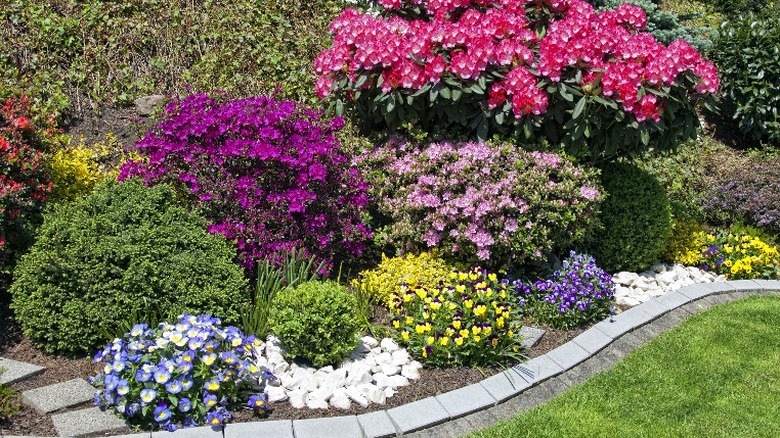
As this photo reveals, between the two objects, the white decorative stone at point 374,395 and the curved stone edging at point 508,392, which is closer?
the curved stone edging at point 508,392

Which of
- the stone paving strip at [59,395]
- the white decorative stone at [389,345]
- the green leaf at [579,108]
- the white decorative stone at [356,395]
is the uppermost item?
the green leaf at [579,108]

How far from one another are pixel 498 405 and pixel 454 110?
233 cm

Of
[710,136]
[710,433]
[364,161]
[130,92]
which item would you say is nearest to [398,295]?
[364,161]

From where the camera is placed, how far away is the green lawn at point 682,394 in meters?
4.10

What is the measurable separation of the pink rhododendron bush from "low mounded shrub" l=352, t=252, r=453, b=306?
40.0 inches

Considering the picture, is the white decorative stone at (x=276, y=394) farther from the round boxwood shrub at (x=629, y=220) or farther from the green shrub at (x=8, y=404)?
the round boxwood shrub at (x=629, y=220)

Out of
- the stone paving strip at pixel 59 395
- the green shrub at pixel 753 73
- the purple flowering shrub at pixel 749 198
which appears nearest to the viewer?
the stone paving strip at pixel 59 395

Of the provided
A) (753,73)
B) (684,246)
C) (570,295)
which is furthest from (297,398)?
(753,73)

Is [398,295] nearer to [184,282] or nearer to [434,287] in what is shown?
[434,287]

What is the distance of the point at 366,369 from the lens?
4461 mm

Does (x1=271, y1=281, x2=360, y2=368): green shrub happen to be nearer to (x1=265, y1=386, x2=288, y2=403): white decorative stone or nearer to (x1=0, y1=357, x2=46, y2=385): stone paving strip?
(x1=265, y1=386, x2=288, y2=403): white decorative stone

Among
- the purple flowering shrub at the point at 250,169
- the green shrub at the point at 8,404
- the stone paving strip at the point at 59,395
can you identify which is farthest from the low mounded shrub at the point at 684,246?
the green shrub at the point at 8,404

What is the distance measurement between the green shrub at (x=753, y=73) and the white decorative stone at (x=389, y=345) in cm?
577

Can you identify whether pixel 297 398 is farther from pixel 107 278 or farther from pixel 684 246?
pixel 684 246
